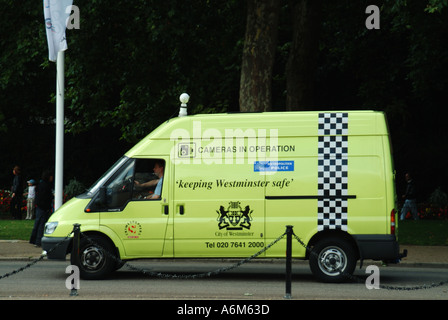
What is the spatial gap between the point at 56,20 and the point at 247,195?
6347mm

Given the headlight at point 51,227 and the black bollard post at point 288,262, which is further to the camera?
the headlight at point 51,227

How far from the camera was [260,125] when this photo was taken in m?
13.3

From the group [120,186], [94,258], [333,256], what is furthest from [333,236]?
[94,258]

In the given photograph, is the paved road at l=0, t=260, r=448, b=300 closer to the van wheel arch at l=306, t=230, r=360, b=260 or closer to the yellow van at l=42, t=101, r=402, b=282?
the yellow van at l=42, t=101, r=402, b=282

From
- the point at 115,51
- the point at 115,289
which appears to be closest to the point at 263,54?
the point at 115,51

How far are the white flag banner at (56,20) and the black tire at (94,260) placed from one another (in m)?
5.38

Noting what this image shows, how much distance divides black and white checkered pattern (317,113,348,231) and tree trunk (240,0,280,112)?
18.5 ft

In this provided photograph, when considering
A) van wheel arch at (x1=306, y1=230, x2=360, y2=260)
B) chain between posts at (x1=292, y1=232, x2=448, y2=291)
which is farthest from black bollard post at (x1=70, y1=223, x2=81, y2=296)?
van wheel arch at (x1=306, y1=230, x2=360, y2=260)

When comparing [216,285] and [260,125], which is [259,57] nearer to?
[260,125]

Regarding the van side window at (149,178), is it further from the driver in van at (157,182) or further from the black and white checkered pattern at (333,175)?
the black and white checkered pattern at (333,175)

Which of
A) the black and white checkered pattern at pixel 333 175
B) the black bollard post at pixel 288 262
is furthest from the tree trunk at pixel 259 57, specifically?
the black bollard post at pixel 288 262

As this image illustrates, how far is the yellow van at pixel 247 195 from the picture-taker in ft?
42.5

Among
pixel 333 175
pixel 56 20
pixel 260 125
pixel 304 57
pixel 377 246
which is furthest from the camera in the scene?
pixel 304 57

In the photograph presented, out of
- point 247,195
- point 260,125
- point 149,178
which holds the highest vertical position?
point 260,125
